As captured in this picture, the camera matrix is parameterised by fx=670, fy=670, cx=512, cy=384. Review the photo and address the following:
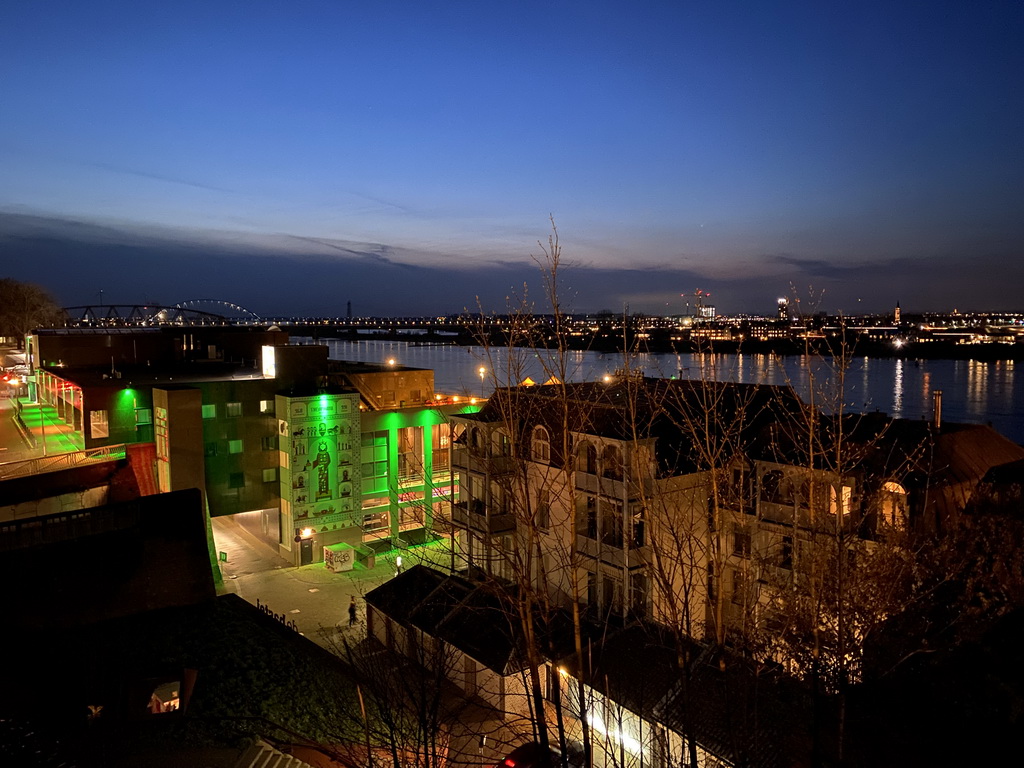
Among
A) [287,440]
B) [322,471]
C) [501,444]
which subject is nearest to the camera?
[501,444]

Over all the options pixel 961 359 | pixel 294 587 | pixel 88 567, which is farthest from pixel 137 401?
pixel 961 359

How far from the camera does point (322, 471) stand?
1741 cm

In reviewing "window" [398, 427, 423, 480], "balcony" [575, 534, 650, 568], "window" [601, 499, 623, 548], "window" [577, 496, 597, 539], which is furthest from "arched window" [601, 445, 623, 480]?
"window" [398, 427, 423, 480]

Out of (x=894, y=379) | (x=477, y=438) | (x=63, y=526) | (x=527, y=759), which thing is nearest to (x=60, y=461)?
(x=63, y=526)

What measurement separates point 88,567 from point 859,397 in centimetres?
4537

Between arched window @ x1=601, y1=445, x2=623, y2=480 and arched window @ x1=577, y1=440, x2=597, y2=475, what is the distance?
0.24m

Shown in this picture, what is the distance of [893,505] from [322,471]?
1314 centimetres

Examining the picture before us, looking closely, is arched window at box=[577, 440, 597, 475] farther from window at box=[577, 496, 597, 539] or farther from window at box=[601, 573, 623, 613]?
window at box=[601, 573, 623, 613]

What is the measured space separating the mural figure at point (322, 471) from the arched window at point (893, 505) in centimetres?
1290

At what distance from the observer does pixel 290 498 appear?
56.2 feet

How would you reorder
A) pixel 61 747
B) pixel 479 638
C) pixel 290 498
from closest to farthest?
pixel 61 747 < pixel 479 638 < pixel 290 498

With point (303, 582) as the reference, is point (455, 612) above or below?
above

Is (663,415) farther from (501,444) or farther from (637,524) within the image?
(501,444)

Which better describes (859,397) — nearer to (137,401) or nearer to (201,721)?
(137,401)
